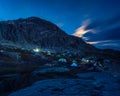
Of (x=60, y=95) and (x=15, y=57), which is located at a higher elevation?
(x=15, y=57)

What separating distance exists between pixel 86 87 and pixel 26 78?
7164mm

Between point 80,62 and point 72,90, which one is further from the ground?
point 80,62

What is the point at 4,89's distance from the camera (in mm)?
17203

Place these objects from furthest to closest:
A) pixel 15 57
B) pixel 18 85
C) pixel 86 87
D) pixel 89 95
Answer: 1. pixel 15 57
2. pixel 18 85
3. pixel 86 87
4. pixel 89 95

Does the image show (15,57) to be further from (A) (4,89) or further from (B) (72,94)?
(B) (72,94)

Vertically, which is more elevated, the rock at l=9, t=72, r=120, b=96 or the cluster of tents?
the cluster of tents

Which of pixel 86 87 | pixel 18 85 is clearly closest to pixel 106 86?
pixel 86 87

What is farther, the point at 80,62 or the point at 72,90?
the point at 80,62

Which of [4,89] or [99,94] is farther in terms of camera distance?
[4,89]

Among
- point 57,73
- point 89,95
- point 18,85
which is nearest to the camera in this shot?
point 89,95

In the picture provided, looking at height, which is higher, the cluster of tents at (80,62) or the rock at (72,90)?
the cluster of tents at (80,62)

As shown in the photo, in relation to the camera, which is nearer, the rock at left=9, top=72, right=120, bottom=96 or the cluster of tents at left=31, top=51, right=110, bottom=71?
the rock at left=9, top=72, right=120, bottom=96

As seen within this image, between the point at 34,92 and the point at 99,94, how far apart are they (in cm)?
441

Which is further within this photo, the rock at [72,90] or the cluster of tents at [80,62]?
the cluster of tents at [80,62]
